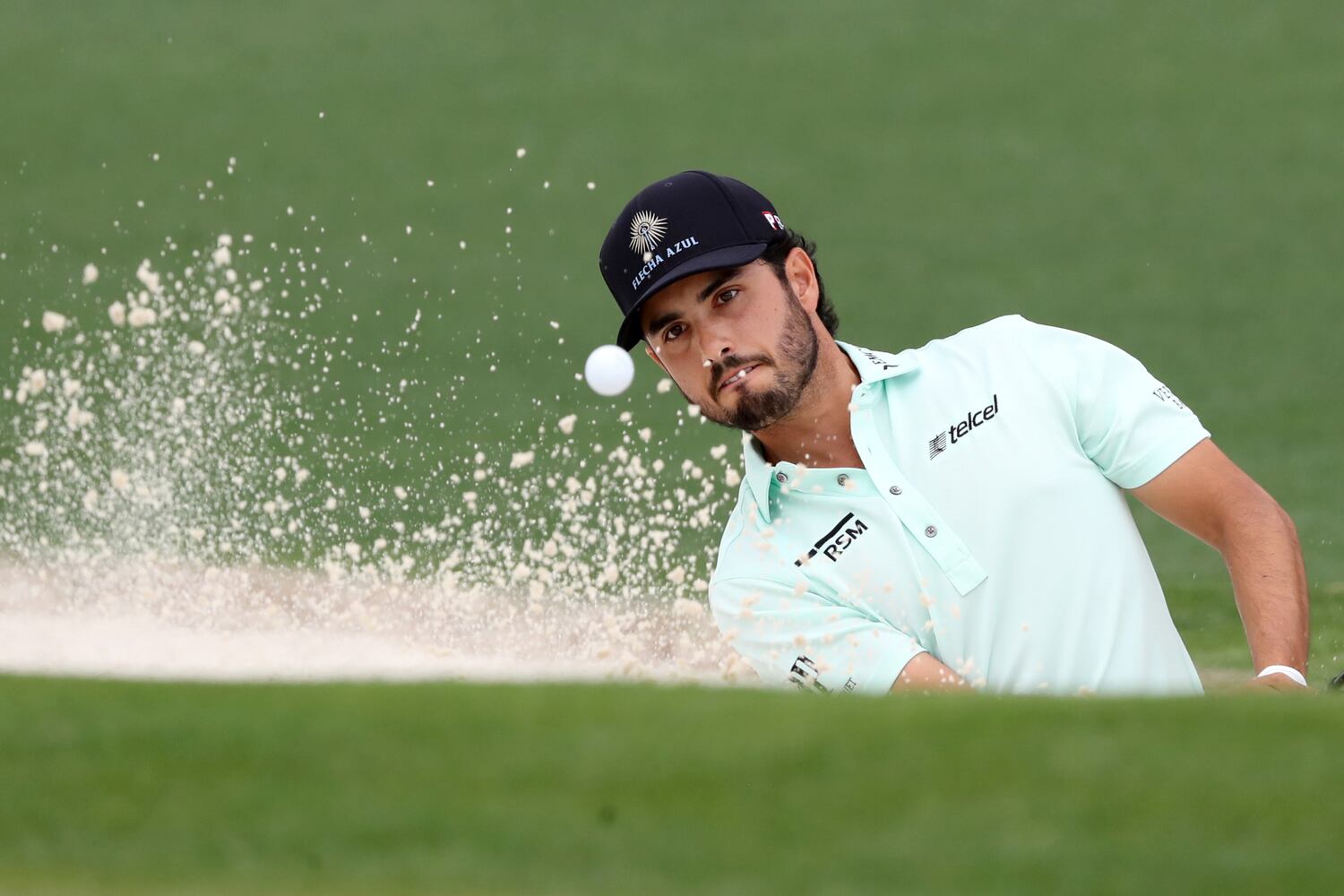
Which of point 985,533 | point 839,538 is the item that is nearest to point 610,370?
point 839,538

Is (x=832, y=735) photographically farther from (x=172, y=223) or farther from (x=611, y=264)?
(x=172, y=223)

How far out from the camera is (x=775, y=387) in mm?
3188

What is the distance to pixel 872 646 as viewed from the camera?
305cm

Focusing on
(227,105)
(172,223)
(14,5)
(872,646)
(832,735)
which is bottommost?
(832,735)

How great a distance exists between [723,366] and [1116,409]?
2.17 ft

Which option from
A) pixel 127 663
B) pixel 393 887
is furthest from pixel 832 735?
pixel 127 663

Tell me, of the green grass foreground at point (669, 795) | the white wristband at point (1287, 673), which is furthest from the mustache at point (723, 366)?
the green grass foreground at point (669, 795)

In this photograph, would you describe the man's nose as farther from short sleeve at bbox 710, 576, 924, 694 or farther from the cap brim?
short sleeve at bbox 710, 576, 924, 694

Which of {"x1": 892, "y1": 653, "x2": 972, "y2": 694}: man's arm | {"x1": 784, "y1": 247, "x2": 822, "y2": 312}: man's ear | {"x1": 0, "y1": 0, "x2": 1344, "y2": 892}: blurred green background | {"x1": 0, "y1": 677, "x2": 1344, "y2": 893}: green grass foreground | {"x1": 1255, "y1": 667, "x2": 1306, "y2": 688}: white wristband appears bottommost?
{"x1": 0, "y1": 677, "x2": 1344, "y2": 893}: green grass foreground

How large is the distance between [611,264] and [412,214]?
22.5 feet

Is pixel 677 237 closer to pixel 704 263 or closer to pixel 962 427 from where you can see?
pixel 704 263

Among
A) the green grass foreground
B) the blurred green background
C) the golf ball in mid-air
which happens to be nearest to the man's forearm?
the green grass foreground

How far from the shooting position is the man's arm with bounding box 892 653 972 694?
2934 millimetres

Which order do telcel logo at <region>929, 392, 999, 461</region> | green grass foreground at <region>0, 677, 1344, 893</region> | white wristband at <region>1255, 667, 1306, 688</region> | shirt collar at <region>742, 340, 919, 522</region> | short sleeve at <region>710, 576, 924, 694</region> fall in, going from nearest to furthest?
green grass foreground at <region>0, 677, 1344, 893</region>
white wristband at <region>1255, 667, 1306, 688</region>
short sleeve at <region>710, 576, 924, 694</region>
telcel logo at <region>929, 392, 999, 461</region>
shirt collar at <region>742, 340, 919, 522</region>
